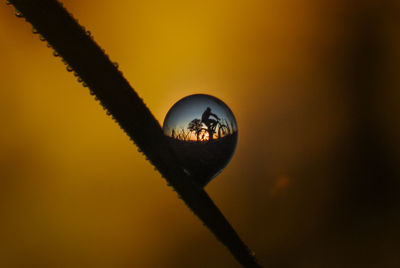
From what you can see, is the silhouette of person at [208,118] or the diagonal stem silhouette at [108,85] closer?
the diagonal stem silhouette at [108,85]

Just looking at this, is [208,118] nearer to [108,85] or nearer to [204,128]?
[204,128]

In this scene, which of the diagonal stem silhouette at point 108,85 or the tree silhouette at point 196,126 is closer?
the diagonal stem silhouette at point 108,85

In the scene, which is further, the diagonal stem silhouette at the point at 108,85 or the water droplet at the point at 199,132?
the water droplet at the point at 199,132

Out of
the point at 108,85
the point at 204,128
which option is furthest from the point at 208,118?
the point at 108,85

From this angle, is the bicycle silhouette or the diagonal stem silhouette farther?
the bicycle silhouette

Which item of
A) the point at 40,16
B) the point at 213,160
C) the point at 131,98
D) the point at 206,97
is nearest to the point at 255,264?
the point at 213,160

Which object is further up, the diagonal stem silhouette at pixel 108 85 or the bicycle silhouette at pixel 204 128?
the diagonal stem silhouette at pixel 108 85

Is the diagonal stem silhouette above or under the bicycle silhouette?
above
